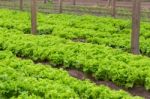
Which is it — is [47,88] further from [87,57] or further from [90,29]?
[90,29]

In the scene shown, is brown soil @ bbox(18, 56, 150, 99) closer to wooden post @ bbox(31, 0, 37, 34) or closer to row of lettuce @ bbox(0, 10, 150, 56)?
row of lettuce @ bbox(0, 10, 150, 56)

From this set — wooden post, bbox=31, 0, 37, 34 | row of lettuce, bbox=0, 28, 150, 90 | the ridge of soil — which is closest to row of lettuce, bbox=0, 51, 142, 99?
the ridge of soil

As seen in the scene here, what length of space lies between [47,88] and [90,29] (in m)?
9.88

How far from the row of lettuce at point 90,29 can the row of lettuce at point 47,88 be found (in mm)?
5424

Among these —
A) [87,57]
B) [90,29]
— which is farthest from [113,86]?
[90,29]

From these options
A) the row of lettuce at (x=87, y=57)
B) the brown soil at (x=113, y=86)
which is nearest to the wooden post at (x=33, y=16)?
the row of lettuce at (x=87, y=57)

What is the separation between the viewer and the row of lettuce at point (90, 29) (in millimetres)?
15336

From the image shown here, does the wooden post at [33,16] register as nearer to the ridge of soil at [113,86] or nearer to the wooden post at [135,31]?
the wooden post at [135,31]

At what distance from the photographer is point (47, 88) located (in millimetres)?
8609

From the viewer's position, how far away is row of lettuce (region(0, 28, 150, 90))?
10.7 m

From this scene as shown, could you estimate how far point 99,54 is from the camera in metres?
12.5

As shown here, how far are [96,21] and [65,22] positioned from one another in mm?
1489

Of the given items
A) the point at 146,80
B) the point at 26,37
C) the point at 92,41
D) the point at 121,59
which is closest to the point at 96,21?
the point at 92,41

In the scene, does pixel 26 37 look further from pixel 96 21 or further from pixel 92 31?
pixel 96 21
